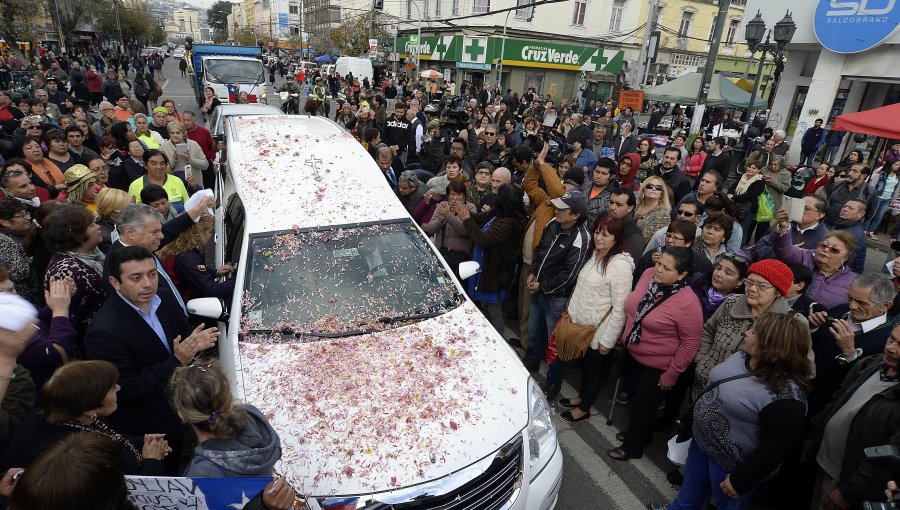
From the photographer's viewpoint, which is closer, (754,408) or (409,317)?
(754,408)

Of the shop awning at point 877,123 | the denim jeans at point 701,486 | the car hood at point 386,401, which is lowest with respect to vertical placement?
the denim jeans at point 701,486

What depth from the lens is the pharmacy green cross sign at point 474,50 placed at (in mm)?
34344

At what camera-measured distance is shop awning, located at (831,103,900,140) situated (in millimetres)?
5826

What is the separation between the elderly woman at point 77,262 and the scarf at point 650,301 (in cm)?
375

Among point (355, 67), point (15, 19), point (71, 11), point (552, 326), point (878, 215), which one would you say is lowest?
point (552, 326)

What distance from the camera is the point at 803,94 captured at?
701 inches

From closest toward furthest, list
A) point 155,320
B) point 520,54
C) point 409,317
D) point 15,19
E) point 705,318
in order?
point 155,320, point 409,317, point 705,318, point 15,19, point 520,54

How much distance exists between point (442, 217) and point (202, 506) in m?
3.73

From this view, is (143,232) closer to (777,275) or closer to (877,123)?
(777,275)

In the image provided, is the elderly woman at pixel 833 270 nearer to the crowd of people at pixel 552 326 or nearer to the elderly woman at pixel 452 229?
the crowd of people at pixel 552 326

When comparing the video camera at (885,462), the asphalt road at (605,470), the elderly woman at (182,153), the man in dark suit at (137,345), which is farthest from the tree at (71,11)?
the video camera at (885,462)

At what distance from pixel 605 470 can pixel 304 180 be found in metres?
3.60

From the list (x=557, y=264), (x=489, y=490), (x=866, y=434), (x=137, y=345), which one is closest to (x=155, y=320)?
(x=137, y=345)

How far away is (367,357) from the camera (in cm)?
310
